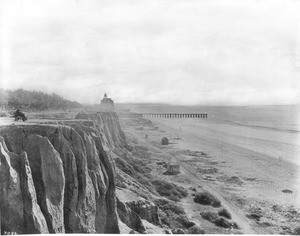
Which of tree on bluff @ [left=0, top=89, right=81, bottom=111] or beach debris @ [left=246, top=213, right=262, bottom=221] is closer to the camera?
beach debris @ [left=246, top=213, right=262, bottom=221]

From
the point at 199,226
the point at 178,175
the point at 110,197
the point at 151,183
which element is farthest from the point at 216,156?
the point at 110,197

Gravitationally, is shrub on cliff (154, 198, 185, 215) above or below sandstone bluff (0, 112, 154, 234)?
below

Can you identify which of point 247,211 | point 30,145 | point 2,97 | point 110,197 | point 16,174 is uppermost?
point 2,97

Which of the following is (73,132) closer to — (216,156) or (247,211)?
(247,211)

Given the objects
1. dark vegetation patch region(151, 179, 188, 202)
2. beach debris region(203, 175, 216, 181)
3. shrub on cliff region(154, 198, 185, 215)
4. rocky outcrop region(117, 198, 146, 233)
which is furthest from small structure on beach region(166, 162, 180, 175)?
rocky outcrop region(117, 198, 146, 233)

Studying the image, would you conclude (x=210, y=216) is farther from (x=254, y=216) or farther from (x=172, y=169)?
(x=172, y=169)

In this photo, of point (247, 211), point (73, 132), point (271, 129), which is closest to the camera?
point (73, 132)

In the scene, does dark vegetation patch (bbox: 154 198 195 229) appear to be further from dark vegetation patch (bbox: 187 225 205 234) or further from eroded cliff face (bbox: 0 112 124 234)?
eroded cliff face (bbox: 0 112 124 234)
